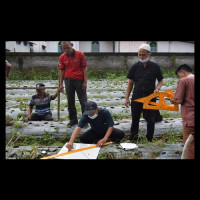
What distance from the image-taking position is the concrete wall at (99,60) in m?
10.9

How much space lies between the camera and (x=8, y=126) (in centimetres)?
405

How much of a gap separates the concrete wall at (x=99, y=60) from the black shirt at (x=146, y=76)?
8.02 meters

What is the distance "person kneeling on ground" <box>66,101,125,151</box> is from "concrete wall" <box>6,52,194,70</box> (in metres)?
8.09

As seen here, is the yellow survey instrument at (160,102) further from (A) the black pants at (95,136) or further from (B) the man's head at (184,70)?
(A) the black pants at (95,136)

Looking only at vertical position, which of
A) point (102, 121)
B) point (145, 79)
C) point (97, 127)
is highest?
point (145, 79)

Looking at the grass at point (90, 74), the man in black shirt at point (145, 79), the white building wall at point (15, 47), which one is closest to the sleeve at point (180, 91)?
the man in black shirt at point (145, 79)

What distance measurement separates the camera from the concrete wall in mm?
10859

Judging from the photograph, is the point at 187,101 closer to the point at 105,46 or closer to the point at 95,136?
the point at 95,136

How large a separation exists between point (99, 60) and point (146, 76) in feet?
26.7

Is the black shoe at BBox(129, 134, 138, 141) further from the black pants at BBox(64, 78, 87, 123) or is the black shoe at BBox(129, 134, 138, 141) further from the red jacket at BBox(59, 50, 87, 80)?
the red jacket at BBox(59, 50, 87, 80)

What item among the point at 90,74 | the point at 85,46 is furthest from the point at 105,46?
the point at 90,74

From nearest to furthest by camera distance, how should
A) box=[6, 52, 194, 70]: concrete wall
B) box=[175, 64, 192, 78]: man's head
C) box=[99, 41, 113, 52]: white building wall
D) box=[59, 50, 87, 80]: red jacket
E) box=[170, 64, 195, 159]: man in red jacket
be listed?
box=[170, 64, 195, 159]: man in red jacket → box=[175, 64, 192, 78]: man's head → box=[59, 50, 87, 80]: red jacket → box=[6, 52, 194, 70]: concrete wall → box=[99, 41, 113, 52]: white building wall

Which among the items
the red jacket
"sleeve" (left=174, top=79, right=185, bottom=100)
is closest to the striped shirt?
the red jacket

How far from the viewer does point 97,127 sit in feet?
11.4
